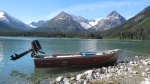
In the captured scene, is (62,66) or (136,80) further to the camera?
(62,66)

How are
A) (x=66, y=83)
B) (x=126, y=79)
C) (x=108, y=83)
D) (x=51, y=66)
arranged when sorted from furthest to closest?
(x=51, y=66) < (x=66, y=83) < (x=126, y=79) < (x=108, y=83)

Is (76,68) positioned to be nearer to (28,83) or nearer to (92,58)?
(92,58)

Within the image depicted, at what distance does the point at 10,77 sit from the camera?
24.5m

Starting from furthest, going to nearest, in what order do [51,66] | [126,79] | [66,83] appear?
[51,66] → [66,83] → [126,79]

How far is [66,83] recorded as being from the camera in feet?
59.7

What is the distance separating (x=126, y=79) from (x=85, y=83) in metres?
2.84

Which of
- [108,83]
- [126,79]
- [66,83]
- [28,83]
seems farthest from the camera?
[28,83]

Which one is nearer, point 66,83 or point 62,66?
point 66,83

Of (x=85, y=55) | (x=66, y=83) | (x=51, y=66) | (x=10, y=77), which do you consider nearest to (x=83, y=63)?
(x=85, y=55)

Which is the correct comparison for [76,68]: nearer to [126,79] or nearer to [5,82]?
[5,82]

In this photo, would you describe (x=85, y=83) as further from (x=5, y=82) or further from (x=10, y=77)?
(x=10, y=77)

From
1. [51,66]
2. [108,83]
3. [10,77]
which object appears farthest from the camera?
[51,66]

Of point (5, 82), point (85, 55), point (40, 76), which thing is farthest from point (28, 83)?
point (85, 55)

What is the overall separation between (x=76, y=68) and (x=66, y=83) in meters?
12.0
